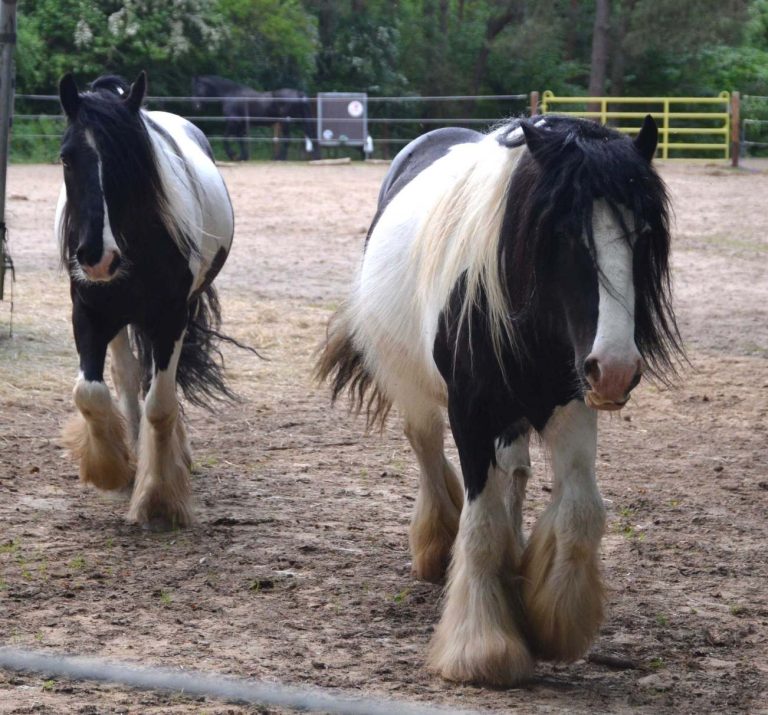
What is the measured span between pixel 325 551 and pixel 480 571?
1.18 metres

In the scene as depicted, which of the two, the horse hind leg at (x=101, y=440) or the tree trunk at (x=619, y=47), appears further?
the tree trunk at (x=619, y=47)

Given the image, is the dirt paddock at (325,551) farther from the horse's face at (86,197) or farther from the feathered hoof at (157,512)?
the horse's face at (86,197)

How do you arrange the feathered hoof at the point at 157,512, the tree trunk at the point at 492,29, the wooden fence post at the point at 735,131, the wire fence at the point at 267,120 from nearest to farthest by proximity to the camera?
the feathered hoof at the point at 157,512 < the wooden fence post at the point at 735,131 < the wire fence at the point at 267,120 < the tree trunk at the point at 492,29

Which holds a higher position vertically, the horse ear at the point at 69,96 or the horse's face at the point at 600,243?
the horse ear at the point at 69,96

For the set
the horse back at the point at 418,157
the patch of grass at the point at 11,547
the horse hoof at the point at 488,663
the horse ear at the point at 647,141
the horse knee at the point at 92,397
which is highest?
the horse ear at the point at 647,141

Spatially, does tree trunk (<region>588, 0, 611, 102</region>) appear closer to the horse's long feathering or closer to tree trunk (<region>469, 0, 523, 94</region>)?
tree trunk (<region>469, 0, 523, 94</region>)

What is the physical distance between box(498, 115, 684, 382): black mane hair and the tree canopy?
77.3 ft

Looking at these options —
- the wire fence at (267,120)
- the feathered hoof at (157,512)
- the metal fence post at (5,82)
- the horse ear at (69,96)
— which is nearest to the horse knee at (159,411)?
the feathered hoof at (157,512)

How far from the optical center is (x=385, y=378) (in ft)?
14.5

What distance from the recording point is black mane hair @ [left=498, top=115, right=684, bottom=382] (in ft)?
9.70

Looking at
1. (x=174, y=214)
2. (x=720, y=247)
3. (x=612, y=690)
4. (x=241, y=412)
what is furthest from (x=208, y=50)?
(x=612, y=690)

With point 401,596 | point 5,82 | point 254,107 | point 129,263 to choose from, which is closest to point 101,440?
point 129,263

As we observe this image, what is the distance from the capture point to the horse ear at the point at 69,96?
4.31 metres

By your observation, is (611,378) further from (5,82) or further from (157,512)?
(5,82)
